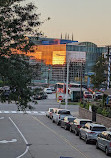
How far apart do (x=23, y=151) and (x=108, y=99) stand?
2446cm

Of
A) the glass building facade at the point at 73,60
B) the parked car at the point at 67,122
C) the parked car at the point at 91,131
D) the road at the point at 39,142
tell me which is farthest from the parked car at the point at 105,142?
the glass building facade at the point at 73,60

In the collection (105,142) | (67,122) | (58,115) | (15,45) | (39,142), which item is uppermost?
(15,45)

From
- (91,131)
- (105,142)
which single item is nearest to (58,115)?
(91,131)

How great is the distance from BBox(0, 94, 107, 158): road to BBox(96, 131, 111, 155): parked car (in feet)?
1.12

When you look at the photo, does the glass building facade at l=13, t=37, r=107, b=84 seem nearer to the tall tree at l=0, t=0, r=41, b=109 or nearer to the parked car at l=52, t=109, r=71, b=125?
the parked car at l=52, t=109, r=71, b=125

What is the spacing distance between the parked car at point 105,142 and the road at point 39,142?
1.12 feet

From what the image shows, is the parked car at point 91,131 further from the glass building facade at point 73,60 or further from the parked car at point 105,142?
the glass building facade at point 73,60

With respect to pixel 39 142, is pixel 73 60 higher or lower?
higher

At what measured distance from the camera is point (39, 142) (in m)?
28.3

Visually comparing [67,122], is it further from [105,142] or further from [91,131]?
[105,142]

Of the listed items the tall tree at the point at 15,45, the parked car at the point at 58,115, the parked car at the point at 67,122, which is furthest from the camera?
the parked car at the point at 58,115

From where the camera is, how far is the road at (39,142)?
23859mm

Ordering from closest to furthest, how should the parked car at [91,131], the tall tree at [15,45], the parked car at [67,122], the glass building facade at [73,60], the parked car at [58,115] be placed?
the tall tree at [15,45] → the parked car at [91,131] → the parked car at [67,122] → the parked car at [58,115] → the glass building facade at [73,60]

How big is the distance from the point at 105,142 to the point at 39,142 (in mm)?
5713
